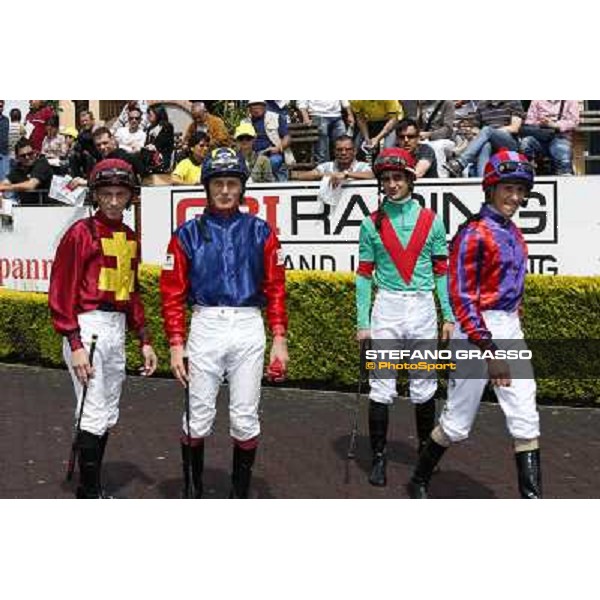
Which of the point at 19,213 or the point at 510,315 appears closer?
the point at 510,315

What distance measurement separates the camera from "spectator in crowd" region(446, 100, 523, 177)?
10844 mm

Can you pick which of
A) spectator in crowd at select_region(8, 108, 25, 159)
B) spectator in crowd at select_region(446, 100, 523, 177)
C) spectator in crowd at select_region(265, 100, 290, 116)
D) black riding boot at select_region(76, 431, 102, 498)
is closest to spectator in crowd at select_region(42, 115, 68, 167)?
spectator in crowd at select_region(8, 108, 25, 159)

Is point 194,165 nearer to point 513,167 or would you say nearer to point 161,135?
point 161,135

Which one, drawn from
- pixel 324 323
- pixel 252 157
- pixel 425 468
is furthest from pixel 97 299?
pixel 252 157

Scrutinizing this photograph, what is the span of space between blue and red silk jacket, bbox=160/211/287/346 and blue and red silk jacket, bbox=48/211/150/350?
395 millimetres

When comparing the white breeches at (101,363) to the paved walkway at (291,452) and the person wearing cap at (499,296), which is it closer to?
the paved walkway at (291,452)

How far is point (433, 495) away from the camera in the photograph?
6684 millimetres

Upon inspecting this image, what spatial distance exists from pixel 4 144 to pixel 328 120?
5652 mm

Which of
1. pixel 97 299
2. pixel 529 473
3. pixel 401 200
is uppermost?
pixel 401 200

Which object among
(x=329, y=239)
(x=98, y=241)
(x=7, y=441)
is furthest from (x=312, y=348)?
(x=98, y=241)

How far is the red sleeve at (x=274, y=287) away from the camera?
620 cm

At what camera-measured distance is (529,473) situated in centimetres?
605

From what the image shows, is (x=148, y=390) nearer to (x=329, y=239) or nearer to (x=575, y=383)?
(x=329, y=239)

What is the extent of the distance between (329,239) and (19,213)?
4.31 metres
